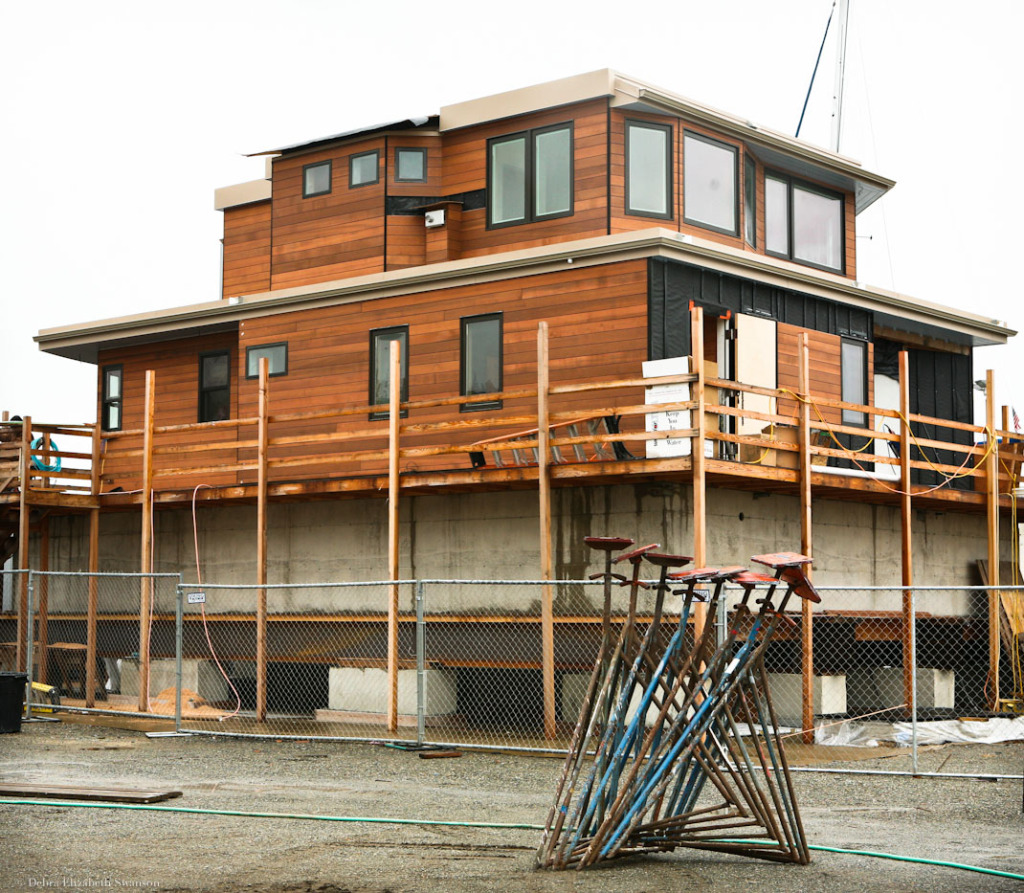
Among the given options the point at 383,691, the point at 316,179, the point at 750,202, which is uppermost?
the point at 316,179

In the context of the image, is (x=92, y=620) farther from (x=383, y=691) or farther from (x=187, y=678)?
(x=383, y=691)

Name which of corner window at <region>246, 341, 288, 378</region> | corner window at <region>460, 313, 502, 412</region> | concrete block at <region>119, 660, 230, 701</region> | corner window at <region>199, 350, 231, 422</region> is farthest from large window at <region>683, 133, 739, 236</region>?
concrete block at <region>119, 660, 230, 701</region>

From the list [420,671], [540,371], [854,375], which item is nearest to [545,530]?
[540,371]

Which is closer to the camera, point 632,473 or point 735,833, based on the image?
point 735,833

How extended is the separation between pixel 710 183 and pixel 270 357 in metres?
7.75

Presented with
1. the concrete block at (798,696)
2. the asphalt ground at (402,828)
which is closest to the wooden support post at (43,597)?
the asphalt ground at (402,828)

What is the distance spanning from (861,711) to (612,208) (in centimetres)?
857

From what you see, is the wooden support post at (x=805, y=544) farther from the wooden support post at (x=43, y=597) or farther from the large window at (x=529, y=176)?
the wooden support post at (x=43, y=597)

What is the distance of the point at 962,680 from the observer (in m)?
22.4

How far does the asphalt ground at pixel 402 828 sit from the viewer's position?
8.20m

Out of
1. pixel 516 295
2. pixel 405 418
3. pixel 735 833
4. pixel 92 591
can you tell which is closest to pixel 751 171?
pixel 516 295

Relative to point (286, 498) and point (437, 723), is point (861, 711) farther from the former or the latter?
point (286, 498)

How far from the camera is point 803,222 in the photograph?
23.0 m

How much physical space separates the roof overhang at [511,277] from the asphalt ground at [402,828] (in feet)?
24.1
